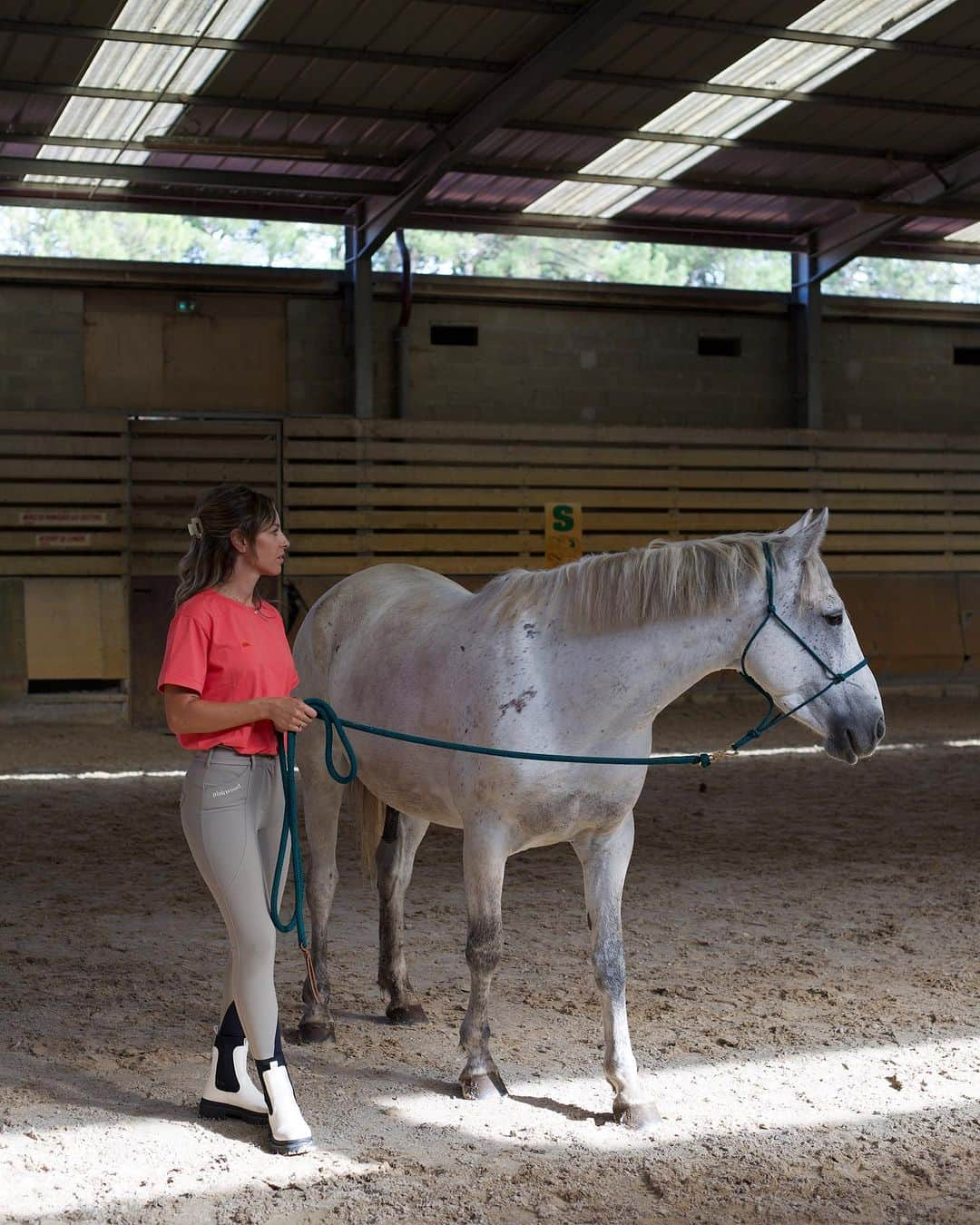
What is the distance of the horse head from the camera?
133 inches

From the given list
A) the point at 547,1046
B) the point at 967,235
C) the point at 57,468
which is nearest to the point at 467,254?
the point at 57,468

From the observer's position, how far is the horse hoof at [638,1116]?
333cm

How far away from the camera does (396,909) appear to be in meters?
4.29

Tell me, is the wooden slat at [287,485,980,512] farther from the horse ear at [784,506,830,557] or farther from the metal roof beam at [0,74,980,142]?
Answer: the horse ear at [784,506,830,557]

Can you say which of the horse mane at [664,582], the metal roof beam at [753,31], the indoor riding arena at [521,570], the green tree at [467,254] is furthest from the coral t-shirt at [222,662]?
the green tree at [467,254]

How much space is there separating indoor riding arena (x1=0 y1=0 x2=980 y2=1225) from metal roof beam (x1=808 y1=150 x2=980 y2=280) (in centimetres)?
5

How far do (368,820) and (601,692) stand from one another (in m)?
1.17

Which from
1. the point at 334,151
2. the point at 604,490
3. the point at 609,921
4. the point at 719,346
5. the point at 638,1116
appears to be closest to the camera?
the point at 638,1116

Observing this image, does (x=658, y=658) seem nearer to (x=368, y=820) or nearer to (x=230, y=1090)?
(x=368, y=820)

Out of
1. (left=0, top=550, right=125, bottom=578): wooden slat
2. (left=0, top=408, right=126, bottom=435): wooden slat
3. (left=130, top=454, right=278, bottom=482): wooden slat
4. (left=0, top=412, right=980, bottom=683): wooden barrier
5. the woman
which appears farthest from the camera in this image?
(left=130, top=454, right=278, bottom=482): wooden slat

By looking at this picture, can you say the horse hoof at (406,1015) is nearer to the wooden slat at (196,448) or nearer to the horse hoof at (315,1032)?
the horse hoof at (315,1032)

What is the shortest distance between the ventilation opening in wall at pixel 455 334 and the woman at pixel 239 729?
1125 cm

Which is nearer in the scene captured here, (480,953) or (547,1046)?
(480,953)

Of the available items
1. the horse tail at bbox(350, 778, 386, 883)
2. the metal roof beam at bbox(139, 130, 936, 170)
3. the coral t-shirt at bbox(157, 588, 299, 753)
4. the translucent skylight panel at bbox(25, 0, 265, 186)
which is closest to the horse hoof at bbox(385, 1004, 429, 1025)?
the horse tail at bbox(350, 778, 386, 883)
